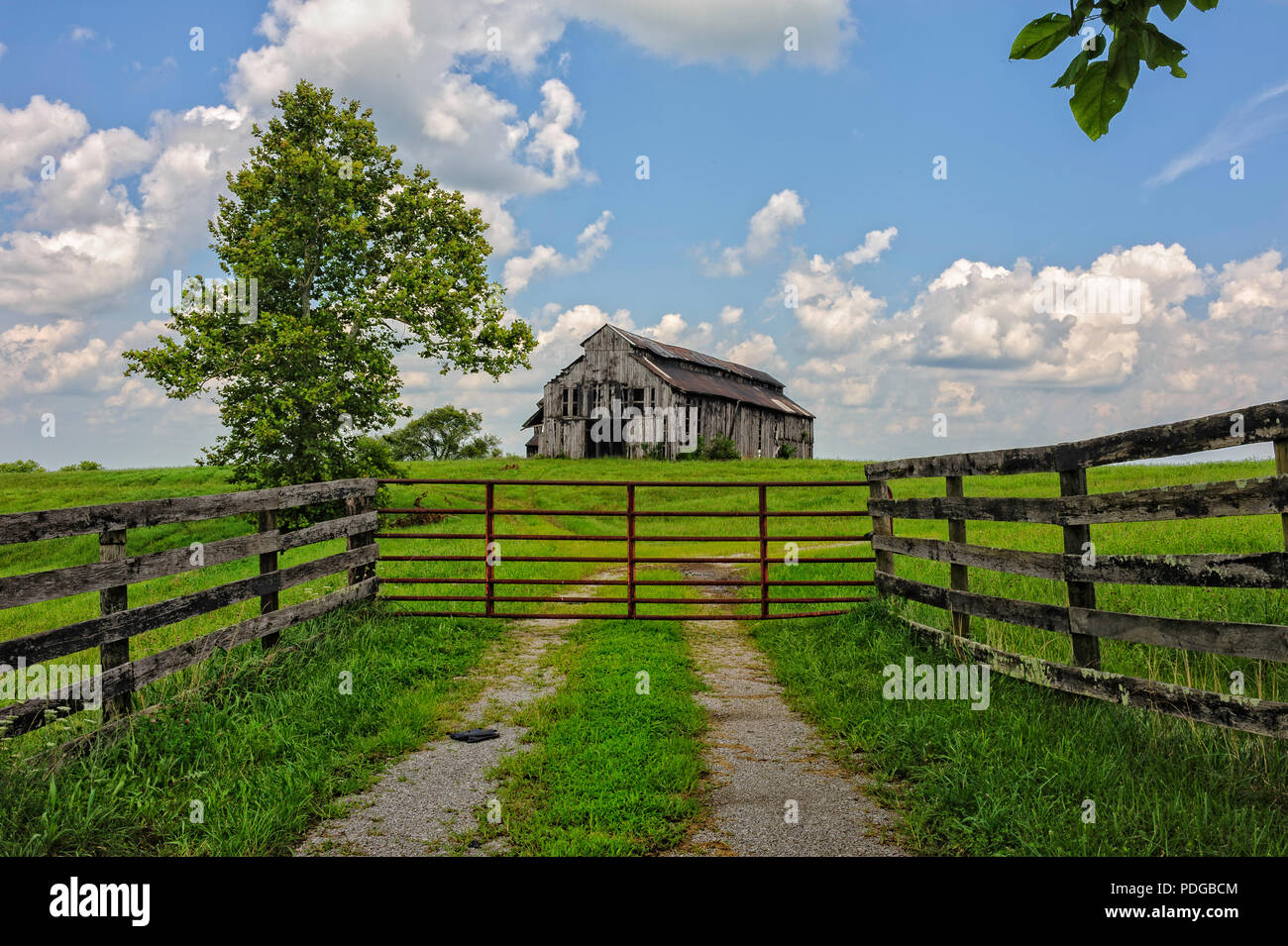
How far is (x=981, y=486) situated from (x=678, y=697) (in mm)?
26700

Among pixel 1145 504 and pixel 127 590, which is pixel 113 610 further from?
pixel 1145 504

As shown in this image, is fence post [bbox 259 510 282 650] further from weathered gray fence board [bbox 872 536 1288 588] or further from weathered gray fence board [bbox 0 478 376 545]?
weathered gray fence board [bbox 872 536 1288 588]

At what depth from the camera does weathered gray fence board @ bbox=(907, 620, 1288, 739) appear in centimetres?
445

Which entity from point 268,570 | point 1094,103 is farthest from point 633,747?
point 1094,103

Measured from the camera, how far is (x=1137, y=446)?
5297 millimetres

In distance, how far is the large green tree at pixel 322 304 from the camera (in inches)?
888

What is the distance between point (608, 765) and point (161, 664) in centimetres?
372

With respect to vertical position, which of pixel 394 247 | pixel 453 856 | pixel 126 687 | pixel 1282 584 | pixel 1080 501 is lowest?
pixel 453 856

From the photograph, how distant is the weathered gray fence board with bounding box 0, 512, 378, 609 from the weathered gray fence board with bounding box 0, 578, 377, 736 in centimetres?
63

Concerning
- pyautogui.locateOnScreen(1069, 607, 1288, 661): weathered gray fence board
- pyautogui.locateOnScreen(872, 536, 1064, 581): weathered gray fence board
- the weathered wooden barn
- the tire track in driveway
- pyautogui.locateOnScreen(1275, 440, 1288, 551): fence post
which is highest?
the weathered wooden barn

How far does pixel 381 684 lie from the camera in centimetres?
700

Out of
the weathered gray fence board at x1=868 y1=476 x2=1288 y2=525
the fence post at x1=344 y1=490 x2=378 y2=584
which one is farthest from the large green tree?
the weathered gray fence board at x1=868 y1=476 x2=1288 y2=525
